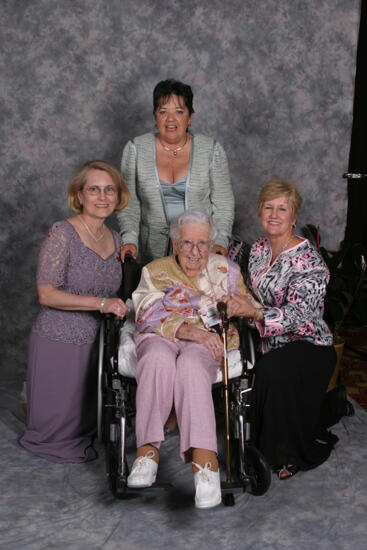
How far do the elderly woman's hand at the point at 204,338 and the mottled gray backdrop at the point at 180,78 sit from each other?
1.56 m

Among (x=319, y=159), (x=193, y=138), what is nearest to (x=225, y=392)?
(x=193, y=138)

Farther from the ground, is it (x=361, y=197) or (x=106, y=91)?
(x=106, y=91)

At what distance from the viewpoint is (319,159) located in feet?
12.6

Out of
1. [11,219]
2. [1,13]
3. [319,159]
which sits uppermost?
[1,13]

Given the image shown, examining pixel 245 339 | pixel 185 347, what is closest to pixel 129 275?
pixel 185 347

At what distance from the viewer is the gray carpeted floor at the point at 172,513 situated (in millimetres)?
2209

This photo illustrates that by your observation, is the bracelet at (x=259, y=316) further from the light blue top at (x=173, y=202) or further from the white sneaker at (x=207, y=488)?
the light blue top at (x=173, y=202)

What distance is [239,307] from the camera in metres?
2.56

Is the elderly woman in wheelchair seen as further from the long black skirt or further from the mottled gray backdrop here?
the mottled gray backdrop

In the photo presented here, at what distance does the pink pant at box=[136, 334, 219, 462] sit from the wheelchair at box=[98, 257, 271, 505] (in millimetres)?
107

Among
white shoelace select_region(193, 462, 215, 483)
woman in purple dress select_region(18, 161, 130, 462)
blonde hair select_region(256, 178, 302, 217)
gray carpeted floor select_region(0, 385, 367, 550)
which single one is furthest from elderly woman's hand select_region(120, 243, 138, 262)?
white shoelace select_region(193, 462, 215, 483)

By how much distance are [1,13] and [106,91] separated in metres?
0.75

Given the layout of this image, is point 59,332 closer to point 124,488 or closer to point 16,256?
point 124,488

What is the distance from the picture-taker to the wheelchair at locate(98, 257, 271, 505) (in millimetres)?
2320
